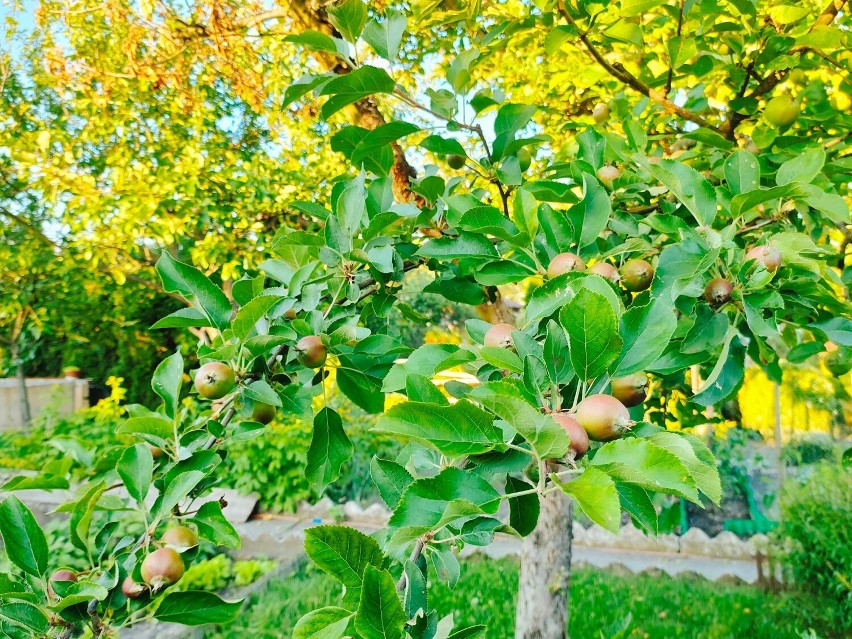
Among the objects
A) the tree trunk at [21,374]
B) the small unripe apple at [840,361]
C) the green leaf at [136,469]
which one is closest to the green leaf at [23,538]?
the green leaf at [136,469]

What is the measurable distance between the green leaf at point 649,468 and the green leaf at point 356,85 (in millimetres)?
698

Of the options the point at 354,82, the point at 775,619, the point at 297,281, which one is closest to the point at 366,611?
the point at 297,281

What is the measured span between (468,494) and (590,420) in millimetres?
135

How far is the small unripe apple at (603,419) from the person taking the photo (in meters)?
0.53

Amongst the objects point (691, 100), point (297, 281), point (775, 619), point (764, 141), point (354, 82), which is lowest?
point (775, 619)

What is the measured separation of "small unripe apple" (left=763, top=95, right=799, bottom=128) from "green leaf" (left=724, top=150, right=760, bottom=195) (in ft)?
1.87

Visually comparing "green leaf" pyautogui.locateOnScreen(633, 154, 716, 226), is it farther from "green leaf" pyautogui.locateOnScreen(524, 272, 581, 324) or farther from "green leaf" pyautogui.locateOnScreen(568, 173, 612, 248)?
"green leaf" pyautogui.locateOnScreen(524, 272, 581, 324)

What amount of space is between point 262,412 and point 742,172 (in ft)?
2.81

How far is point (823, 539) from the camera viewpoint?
3201 mm

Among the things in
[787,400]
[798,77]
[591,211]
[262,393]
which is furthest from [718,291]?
[787,400]

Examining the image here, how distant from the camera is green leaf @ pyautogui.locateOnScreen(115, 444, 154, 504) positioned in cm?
72

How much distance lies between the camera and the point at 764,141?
1.26 metres

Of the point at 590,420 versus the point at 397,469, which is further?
the point at 397,469

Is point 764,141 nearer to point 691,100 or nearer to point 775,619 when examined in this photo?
point 691,100
